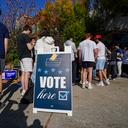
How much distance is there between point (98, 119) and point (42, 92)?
1.35 meters

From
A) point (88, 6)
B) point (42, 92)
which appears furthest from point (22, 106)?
point (88, 6)

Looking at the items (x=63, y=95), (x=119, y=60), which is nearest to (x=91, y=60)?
(x=63, y=95)

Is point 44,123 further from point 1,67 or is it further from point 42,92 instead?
point 1,67

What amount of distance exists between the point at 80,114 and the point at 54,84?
821 mm

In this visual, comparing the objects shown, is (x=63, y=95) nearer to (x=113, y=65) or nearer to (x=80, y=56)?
(x=80, y=56)

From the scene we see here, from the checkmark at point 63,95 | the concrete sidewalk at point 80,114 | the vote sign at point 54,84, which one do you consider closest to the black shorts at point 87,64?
the concrete sidewalk at point 80,114

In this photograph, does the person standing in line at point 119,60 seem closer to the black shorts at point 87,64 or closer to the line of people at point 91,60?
the line of people at point 91,60

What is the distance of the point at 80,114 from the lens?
7.73m

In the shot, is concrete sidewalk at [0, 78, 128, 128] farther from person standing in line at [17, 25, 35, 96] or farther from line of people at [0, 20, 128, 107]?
line of people at [0, 20, 128, 107]

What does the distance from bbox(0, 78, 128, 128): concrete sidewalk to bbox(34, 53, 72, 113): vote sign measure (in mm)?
204

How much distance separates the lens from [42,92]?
25.8ft

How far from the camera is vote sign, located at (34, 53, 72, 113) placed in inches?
303

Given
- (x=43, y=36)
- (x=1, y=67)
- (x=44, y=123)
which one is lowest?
(x=44, y=123)

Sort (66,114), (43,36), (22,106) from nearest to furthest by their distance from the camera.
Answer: (66,114) → (22,106) → (43,36)
